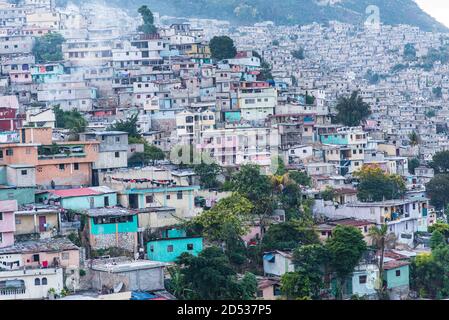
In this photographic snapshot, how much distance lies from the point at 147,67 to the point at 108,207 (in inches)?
266

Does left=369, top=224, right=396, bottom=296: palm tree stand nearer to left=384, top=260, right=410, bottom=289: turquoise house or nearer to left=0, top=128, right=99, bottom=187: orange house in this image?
left=384, top=260, right=410, bottom=289: turquoise house

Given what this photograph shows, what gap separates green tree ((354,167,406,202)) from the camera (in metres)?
10.2

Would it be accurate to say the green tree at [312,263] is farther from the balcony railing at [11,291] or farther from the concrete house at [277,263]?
the balcony railing at [11,291]

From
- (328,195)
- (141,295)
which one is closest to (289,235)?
(328,195)

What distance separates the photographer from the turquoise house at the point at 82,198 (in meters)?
8.07

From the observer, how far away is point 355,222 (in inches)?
357

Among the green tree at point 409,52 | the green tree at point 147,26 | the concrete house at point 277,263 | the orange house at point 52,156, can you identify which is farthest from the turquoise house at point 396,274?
the green tree at point 409,52

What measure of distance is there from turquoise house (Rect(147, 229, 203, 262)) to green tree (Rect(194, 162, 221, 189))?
1.59 meters

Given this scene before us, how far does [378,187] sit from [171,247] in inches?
122

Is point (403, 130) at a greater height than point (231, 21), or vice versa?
point (231, 21)

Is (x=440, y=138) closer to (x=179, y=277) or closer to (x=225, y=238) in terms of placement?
(x=225, y=238)

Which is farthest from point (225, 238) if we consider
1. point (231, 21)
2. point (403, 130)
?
point (231, 21)

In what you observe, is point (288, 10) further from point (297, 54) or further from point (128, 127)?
point (128, 127)

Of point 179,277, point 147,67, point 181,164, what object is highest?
point 147,67
